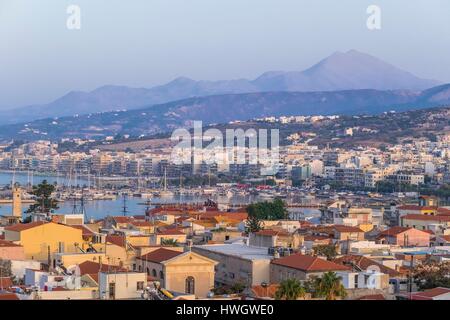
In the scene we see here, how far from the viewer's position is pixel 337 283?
7125 millimetres

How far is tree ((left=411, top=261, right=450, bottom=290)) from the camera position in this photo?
9.13 meters

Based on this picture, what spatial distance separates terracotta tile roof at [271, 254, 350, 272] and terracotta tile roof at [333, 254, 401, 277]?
0.55 meters

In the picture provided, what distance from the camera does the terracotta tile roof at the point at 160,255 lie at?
390 inches

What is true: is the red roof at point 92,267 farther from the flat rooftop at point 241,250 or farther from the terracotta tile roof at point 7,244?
the flat rooftop at point 241,250

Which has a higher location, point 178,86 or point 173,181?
point 178,86

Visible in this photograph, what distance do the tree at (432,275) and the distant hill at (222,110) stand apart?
307ft

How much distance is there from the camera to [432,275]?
31.1 feet

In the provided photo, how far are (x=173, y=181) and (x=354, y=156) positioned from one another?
9.88m

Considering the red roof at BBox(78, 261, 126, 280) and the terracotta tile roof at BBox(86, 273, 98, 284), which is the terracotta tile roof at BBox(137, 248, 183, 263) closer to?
the red roof at BBox(78, 261, 126, 280)

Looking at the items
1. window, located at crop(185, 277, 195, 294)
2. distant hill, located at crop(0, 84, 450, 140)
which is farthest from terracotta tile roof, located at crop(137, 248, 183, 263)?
distant hill, located at crop(0, 84, 450, 140)

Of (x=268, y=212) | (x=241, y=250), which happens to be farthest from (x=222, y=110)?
(x=241, y=250)

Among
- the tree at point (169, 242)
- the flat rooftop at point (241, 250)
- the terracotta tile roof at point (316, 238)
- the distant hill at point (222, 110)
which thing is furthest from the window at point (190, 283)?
the distant hill at point (222, 110)
